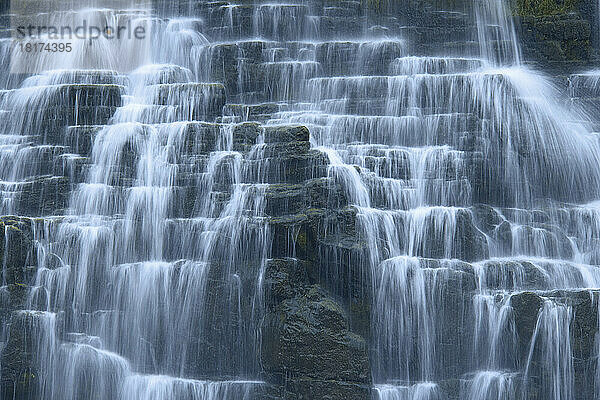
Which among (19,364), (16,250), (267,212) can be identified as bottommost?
(19,364)

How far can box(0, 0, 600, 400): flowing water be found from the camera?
15.3 m

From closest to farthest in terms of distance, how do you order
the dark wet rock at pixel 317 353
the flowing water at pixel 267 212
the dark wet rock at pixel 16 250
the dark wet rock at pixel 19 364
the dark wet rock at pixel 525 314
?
the dark wet rock at pixel 317 353, the dark wet rock at pixel 19 364, the dark wet rock at pixel 525 314, the flowing water at pixel 267 212, the dark wet rock at pixel 16 250

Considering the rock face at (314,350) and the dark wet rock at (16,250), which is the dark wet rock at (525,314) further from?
the dark wet rock at (16,250)

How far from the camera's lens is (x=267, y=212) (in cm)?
1622

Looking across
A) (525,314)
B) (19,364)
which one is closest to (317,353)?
(525,314)

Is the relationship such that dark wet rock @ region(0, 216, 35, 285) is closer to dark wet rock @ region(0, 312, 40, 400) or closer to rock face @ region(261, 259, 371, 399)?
dark wet rock @ region(0, 312, 40, 400)

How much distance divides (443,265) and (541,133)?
5561mm

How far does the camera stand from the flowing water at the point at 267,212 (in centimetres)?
1527

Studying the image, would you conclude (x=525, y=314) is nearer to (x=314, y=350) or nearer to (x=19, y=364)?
(x=314, y=350)

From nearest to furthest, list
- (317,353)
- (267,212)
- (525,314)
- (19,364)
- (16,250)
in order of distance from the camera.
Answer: (317,353)
(19,364)
(525,314)
(16,250)
(267,212)

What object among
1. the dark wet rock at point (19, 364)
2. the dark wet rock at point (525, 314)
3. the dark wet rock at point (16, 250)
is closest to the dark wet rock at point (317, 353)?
the dark wet rock at point (525, 314)

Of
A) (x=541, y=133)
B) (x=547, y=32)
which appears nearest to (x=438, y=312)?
(x=541, y=133)

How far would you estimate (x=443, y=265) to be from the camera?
51.4ft

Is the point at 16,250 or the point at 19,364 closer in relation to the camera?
the point at 19,364
